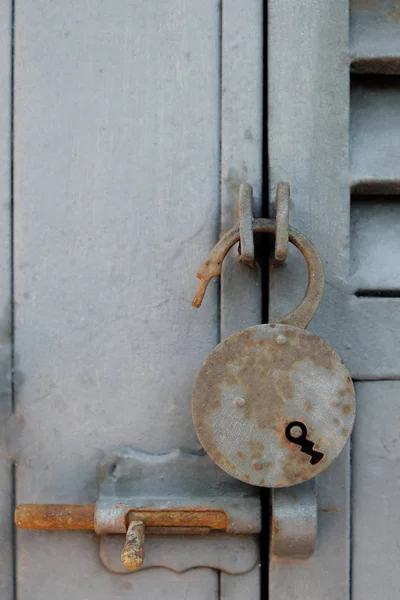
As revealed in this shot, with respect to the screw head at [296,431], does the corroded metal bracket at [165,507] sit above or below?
below

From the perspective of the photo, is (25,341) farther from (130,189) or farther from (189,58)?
(189,58)

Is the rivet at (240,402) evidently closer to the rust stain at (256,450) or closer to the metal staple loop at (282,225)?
the rust stain at (256,450)

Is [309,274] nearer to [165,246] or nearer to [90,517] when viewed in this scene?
[165,246]

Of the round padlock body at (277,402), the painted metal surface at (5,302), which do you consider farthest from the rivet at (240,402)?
the painted metal surface at (5,302)

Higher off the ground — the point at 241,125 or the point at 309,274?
the point at 241,125

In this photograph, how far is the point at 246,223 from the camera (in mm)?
708

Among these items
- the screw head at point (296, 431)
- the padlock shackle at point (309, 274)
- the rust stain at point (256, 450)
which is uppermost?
the padlock shackle at point (309, 274)

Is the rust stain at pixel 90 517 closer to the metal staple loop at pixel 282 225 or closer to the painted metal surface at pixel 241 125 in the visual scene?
the painted metal surface at pixel 241 125

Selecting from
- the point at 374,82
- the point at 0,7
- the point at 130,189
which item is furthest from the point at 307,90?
the point at 0,7

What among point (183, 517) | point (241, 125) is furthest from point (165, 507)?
point (241, 125)

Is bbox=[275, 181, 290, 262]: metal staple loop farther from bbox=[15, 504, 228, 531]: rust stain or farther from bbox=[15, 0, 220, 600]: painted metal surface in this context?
bbox=[15, 504, 228, 531]: rust stain

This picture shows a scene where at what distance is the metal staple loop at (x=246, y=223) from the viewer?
70 centimetres

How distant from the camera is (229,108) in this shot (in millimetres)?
784

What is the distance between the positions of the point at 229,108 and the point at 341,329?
296 mm
